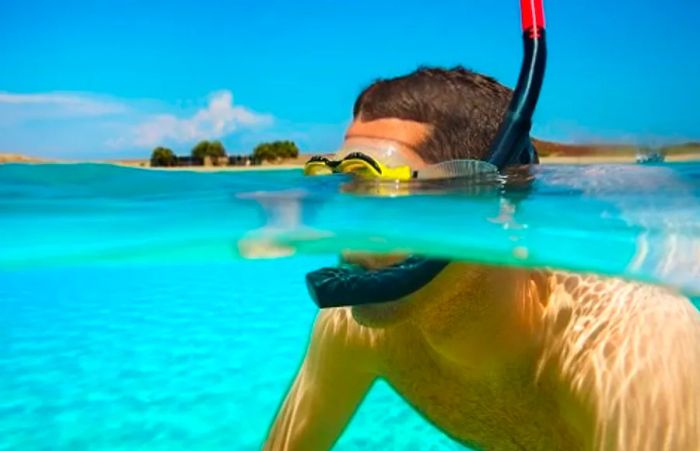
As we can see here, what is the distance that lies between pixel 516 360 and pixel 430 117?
3.49 ft

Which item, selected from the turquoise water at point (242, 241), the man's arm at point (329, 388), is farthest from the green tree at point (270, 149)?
the man's arm at point (329, 388)

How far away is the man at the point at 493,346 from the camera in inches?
104

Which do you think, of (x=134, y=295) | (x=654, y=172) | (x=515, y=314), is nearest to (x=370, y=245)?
(x=515, y=314)

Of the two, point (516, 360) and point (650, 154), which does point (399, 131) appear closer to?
point (516, 360)

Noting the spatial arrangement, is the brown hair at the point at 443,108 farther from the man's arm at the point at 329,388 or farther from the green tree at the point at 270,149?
the green tree at the point at 270,149

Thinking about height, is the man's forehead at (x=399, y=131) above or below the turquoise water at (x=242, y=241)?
above

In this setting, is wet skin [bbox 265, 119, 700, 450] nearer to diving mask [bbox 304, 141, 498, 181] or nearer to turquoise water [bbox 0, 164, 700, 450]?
diving mask [bbox 304, 141, 498, 181]

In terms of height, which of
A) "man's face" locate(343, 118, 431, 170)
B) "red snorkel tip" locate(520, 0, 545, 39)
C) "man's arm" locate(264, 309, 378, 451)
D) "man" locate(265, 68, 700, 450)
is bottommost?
"man's arm" locate(264, 309, 378, 451)

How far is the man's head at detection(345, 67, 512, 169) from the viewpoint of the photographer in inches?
127

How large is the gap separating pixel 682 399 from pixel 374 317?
114 centimetres

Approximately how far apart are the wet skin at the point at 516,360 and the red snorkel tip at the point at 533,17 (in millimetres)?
618

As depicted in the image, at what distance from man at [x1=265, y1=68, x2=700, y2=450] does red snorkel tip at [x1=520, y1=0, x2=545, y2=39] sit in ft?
0.97

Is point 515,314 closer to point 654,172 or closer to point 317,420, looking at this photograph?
point 317,420

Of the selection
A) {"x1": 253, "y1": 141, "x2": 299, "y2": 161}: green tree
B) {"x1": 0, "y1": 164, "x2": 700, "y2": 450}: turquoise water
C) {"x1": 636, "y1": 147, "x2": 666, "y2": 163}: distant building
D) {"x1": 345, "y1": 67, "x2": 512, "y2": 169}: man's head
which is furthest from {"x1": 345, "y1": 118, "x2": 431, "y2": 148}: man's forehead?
{"x1": 253, "y1": 141, "x2": 299, "y2": 161}: green tree
